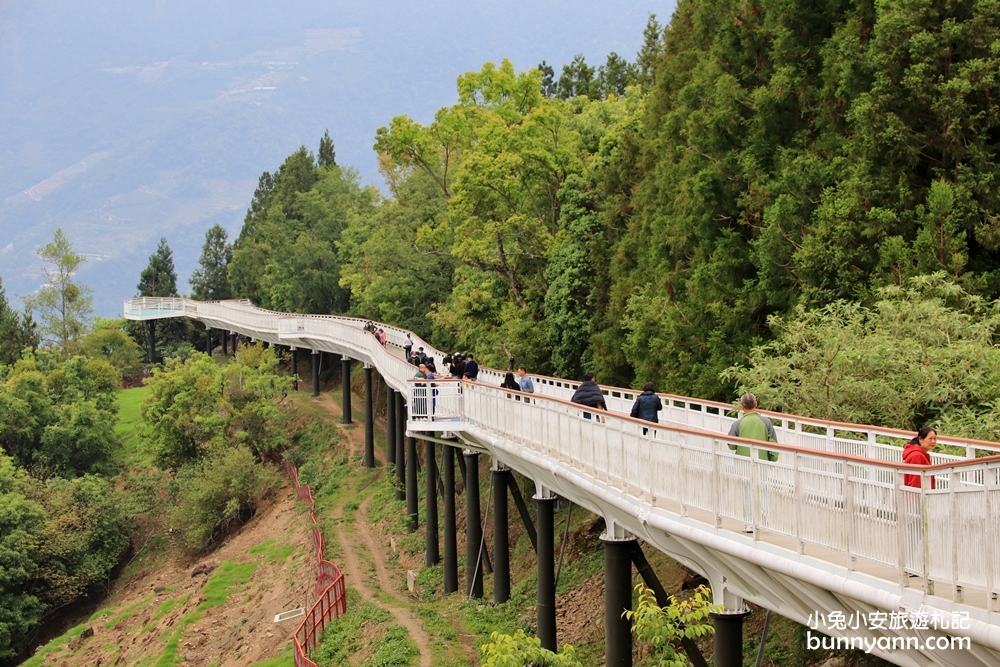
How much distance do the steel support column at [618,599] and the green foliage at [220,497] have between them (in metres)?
35.1

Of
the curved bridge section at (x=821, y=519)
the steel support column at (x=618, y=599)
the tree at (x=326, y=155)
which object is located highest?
Answer: the tree at (x=326, y=155)

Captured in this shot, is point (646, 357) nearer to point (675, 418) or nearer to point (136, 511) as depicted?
point (675, 418)

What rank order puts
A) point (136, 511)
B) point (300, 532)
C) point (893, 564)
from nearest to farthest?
point (893, 564) < point (300, 532) < point (136, 511)

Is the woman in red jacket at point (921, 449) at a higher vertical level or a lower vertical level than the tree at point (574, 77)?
lower

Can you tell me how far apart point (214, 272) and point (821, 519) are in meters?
108

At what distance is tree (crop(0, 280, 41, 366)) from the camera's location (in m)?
76.3

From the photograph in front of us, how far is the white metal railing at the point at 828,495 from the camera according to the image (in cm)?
903

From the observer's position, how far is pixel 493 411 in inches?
1004

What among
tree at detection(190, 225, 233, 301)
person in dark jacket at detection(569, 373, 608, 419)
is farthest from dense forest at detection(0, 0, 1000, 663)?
tree at detection(190, 225, 233, 301)

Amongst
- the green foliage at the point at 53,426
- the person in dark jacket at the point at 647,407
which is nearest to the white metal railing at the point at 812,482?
the person in dark jacket at the point at 647,407

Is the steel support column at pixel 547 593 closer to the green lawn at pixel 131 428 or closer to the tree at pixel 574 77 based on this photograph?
the green lawn at pixel 131 428

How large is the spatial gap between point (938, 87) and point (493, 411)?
446 inches

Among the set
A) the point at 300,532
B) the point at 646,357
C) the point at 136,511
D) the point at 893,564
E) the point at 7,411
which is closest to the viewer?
the point at 893,564

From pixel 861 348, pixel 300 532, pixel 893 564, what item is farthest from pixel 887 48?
pixel 300 532
